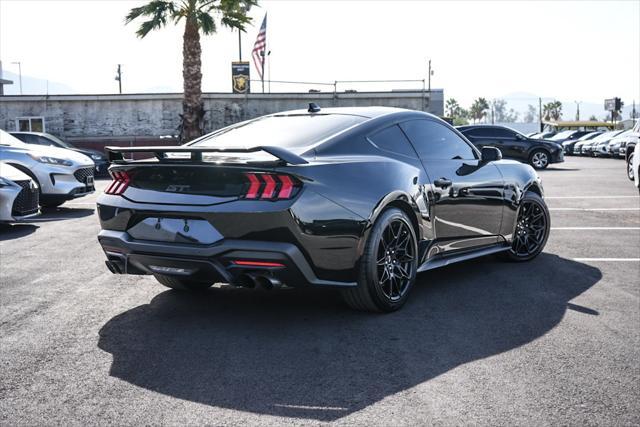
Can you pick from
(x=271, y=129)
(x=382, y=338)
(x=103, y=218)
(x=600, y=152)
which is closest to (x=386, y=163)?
(x=271, y=129)

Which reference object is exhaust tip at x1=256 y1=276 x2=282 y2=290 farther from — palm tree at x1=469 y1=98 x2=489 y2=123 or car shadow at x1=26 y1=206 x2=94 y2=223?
palm tree at x1=469 y1=98 x2=489 y2=123

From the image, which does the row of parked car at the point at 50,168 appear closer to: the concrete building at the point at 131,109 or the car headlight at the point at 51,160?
the car headlight at the point at 51,160

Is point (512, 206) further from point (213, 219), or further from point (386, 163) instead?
point (213, 219)

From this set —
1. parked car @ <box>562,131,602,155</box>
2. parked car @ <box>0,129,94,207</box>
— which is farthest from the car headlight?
parked car @ <box>562,131,602,155</box>

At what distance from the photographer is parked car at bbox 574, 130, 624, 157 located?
33953 millimetres

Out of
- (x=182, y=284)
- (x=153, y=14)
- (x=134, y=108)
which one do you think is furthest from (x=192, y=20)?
(x=182, y=284)

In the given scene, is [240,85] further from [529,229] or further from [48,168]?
[529,229]

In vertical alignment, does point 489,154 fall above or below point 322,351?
above

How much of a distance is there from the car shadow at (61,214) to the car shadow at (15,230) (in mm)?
501

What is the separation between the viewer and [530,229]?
280 inches

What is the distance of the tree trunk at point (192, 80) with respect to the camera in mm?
26156

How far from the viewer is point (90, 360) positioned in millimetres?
4016

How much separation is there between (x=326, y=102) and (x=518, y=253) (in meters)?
26.9

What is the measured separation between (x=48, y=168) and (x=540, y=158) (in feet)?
58.6
